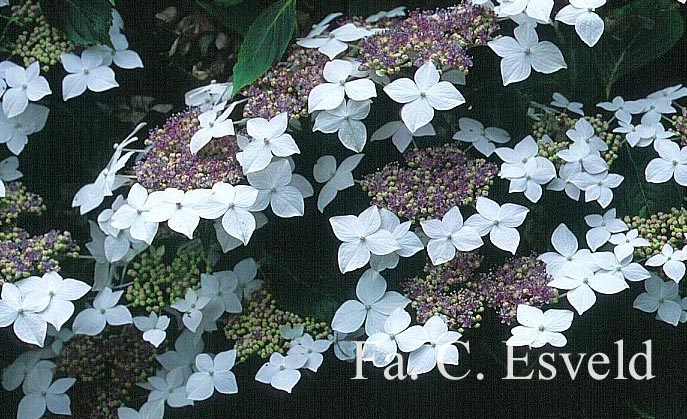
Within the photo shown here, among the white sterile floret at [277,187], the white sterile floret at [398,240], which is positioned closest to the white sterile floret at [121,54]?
the white sterile floret at [277,187]

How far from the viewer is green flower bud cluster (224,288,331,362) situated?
1.09 m

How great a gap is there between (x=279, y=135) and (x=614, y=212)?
0.40 metres

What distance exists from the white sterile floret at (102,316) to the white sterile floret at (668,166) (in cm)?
65

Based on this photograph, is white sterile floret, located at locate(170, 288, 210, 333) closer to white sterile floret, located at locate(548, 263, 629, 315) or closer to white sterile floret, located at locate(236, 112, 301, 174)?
white sterile floret, located at locate(236, 112, 301, 174)

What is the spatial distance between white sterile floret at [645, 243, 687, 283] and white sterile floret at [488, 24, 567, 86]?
241 mm

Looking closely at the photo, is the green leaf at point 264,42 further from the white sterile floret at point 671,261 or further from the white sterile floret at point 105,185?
the white sterile floret at point 671,261

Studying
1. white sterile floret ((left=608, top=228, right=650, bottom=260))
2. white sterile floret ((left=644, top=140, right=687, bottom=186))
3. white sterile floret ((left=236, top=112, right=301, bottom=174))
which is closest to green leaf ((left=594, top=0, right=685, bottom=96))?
white sterile floret ((left=644, top=140, right=687, bottom=186))

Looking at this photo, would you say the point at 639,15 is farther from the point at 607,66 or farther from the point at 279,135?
the point at 279,135

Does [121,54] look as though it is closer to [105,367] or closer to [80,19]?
[80,19]

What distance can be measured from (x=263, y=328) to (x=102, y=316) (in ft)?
0.66

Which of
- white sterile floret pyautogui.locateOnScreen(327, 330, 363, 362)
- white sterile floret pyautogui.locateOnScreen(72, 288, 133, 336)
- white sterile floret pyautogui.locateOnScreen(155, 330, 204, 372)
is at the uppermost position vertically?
white sterile floret pyautogui.locateOnScreen(72, 288, 133, 336)

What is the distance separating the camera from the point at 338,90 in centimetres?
104

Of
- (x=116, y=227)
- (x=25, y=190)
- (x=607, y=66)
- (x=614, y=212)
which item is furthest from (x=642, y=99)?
(x=25, y=190)

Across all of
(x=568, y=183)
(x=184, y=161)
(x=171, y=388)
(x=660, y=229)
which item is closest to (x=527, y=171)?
(x=568, y=183)
